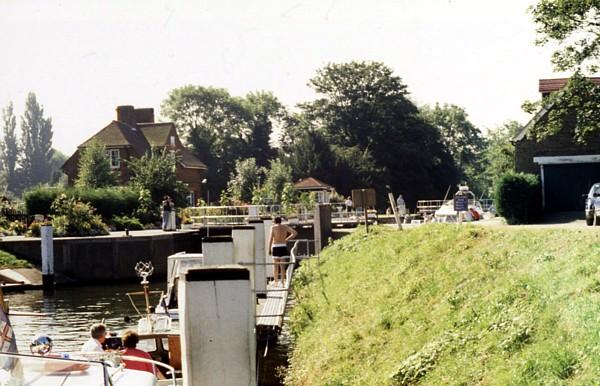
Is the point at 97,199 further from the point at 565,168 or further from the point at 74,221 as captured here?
the point at 565,168

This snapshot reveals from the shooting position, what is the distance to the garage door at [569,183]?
40.8 metres

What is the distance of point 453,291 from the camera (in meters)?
14.8

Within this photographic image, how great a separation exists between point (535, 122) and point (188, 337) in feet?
98.0

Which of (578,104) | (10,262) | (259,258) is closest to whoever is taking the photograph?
(259,258)

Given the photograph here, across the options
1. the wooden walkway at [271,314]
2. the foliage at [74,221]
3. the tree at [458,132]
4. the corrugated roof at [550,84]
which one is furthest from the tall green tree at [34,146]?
the wooden walkway at [271,314]

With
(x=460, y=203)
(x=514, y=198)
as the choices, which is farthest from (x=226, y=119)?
(x=514, y=198)

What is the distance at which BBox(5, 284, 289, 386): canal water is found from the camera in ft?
67.9

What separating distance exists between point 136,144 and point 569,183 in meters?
51.6

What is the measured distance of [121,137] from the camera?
8462 cm

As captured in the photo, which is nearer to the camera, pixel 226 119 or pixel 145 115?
pixel 145 115

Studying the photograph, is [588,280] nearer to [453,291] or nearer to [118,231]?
[453,291]

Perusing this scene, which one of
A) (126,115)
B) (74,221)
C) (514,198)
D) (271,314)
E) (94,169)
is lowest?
(271,314)

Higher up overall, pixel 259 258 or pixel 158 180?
pixel 158 180

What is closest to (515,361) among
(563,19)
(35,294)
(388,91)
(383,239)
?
(383,239)
